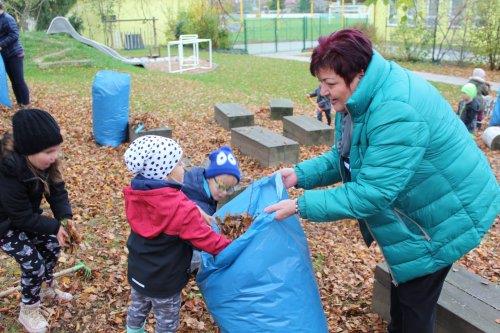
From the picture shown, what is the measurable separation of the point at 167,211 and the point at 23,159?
87cm

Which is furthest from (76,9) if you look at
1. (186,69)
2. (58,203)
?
(58,203)

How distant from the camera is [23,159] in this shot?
2.43 m

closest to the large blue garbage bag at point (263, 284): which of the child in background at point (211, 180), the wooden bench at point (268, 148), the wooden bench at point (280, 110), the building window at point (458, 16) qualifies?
the child in background at point (211, 180)

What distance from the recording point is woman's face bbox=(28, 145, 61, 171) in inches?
96.2

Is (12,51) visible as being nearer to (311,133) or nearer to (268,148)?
(268,148)

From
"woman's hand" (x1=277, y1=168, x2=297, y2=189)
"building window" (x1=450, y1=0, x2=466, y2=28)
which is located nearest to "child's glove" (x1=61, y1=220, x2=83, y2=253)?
"woman's hand" (x1=277, y1=168, x2=297, y2=189)

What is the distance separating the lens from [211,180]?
2887 millimetres

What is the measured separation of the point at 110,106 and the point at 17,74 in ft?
7.14

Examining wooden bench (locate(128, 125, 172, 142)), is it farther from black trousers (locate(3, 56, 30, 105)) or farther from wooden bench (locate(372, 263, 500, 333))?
wooden bench (locate(372, 263, 500, 333))

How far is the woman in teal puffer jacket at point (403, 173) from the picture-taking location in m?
1.81

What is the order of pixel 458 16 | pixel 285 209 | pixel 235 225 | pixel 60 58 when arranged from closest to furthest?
pixel 285 209
pixel 235 225
pixel 60 58
pixel 458 16

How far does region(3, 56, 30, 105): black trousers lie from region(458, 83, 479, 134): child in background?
23.1ft

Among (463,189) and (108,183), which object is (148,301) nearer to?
(463,189)

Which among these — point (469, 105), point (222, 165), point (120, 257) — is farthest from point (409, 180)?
point (469, 105)
